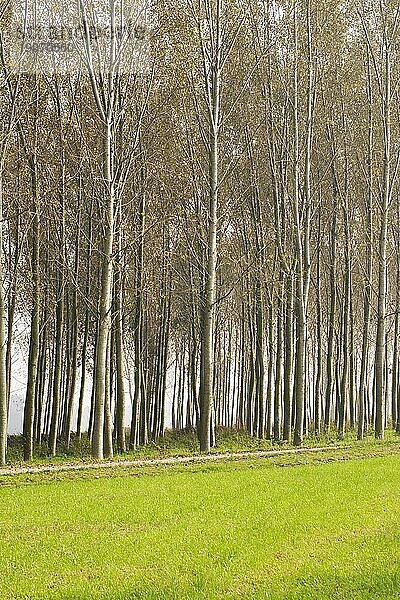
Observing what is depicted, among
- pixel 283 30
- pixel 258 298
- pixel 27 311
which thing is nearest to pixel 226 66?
pixel 283 30

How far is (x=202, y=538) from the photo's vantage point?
9375mm

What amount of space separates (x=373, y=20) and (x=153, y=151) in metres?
8.40

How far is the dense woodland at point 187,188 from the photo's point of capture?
19.7 metres

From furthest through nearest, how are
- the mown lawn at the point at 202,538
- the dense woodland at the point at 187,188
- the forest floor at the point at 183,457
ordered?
the dense woodland at the point at 187,188, the forest floor at the point at 183,457, the mown lawn at the point at 202,538

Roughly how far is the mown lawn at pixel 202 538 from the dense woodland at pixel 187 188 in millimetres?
5610

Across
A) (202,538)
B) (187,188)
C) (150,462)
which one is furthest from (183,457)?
(202,538)

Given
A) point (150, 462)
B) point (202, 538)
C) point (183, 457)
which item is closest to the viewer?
point (202, 538)

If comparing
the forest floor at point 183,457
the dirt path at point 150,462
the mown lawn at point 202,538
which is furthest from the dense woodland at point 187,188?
the mown lawn at point 202,538

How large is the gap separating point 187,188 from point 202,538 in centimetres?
1680

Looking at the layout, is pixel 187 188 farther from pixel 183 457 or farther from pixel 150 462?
pixel 150 462

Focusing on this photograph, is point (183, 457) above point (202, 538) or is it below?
below

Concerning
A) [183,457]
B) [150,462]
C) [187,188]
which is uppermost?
[187,188]

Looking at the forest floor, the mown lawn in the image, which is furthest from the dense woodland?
the mown lawn

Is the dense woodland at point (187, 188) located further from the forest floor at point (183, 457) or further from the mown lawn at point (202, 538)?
the mown lawn at point (202, 538)
